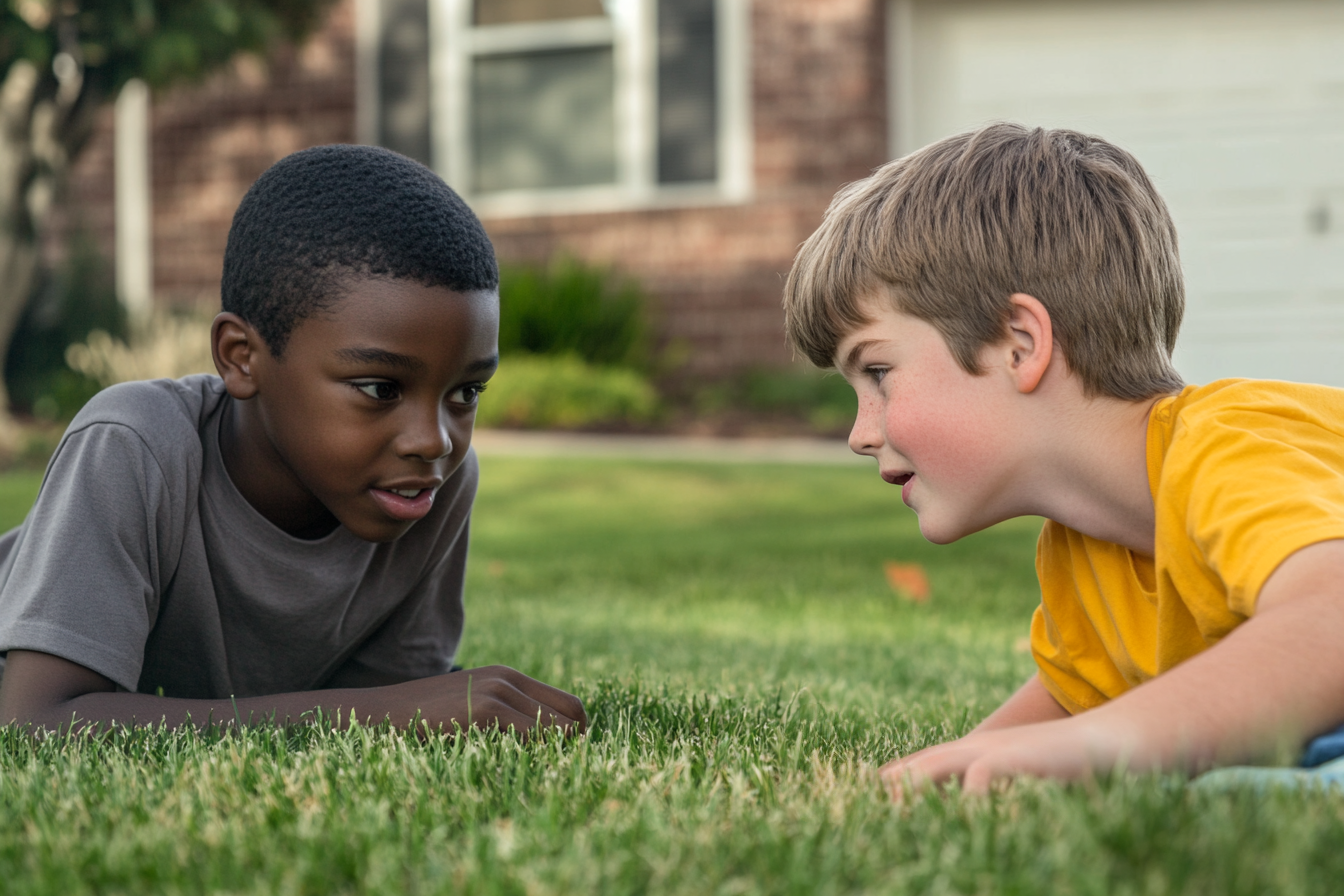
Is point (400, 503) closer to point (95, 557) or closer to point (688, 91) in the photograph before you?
point (95, 557)

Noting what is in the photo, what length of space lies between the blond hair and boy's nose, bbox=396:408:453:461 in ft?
2.43

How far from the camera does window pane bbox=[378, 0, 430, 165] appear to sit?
43.8ft

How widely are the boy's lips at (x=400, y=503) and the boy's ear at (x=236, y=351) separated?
36cm

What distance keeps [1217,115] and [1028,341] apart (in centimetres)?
1116

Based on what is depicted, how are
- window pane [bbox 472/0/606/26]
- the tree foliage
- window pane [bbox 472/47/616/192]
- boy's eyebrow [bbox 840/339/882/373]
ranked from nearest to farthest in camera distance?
boy's eyebrow [bbox 840/339/882/373] < the tree foliage < window pane [bbox 472/0/606/26] < window pane [bbox 472/47/616/192]

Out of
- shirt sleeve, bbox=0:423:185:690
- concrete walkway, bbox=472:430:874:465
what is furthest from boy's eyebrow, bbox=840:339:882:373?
concrete walkway, bbox=472:430:874:465

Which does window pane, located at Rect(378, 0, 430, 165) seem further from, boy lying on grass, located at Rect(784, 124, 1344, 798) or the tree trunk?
boy lying on grass, located at Rect(784, 124, 1344, 798)

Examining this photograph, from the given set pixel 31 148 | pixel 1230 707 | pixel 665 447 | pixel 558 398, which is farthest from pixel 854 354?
pixel 31 148

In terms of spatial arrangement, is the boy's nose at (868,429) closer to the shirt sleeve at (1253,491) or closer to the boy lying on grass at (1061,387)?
the boy lying on grass at (1061,387)

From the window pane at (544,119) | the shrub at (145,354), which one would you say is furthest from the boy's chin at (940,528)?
the window pane at (544,119)

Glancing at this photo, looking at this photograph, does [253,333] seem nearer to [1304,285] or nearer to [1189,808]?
[1189,808]

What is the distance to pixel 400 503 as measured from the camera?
2.54 metres

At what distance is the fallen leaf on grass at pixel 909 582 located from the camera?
625cm

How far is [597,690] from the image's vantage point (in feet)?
10.2
